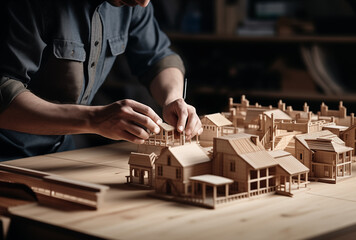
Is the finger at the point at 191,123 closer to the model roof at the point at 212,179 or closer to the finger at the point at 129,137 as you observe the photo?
the finger at the point at 129,137

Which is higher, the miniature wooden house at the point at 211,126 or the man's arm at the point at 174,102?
the man's arm at the point at 174,102

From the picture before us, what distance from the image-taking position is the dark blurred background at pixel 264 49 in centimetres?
432

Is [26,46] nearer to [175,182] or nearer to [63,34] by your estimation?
[63,34]

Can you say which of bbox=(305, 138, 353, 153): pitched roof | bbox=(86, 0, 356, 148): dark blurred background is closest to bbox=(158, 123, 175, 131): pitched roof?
bbox=(305, 138, 353, 153): pitched roof

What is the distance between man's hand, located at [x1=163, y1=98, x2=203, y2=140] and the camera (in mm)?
2119

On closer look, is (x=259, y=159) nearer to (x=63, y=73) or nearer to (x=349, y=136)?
(x=349, y=136)

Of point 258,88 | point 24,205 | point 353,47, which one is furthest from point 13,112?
point 353,47

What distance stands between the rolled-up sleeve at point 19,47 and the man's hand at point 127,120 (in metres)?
0.37

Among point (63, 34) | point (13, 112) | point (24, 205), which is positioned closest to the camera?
point (24, 205)

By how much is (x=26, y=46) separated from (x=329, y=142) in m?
1.12

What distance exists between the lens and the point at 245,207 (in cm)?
167

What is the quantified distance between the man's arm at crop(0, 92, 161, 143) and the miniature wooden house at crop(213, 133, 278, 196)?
257 millimetres

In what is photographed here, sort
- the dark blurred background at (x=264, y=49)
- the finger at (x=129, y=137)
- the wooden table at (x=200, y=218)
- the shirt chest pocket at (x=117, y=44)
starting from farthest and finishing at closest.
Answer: the dark blurred background at (x=264, y=49)
the shirt chest pocket at (x=117, y=44)
the finger at (x=129, y=137)
the wooden table at (x=200, y=218)

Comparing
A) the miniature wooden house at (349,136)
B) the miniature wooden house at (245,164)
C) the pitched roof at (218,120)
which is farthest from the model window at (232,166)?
the miniature wooden house at (349,136)
